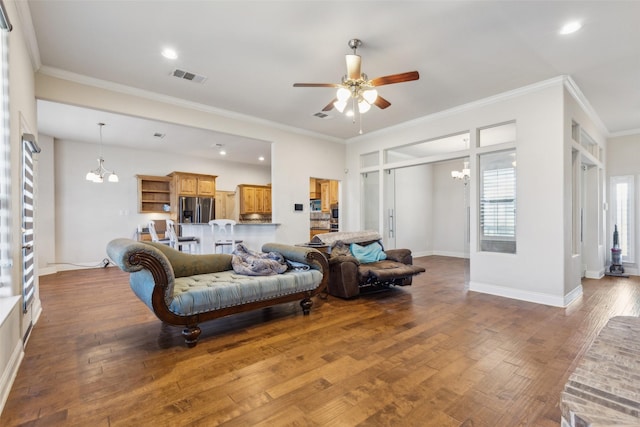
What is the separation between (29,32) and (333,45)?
2.91m

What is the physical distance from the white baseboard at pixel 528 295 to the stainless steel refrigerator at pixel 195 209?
6.72 meters

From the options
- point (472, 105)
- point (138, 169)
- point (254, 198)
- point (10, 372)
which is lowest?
point (10, 372)

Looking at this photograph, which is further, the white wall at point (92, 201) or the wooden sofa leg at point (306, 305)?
the white wall at point (92, 201)

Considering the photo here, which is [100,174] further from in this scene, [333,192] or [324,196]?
[333,192]

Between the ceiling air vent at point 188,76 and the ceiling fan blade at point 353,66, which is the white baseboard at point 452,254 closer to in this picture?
the ceiling fan blade at point 353,66

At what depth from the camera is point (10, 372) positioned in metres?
2.05

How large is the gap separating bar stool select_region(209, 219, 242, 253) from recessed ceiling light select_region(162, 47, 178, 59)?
9.17 ft

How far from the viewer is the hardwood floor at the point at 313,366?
5.71 feet

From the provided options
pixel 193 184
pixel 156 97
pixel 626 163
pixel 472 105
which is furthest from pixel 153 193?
pixel 626 163

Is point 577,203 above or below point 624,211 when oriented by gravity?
above

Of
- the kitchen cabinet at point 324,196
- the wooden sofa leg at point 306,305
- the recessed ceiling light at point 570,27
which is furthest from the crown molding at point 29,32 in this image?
the kitchen cabinet at point 324,196

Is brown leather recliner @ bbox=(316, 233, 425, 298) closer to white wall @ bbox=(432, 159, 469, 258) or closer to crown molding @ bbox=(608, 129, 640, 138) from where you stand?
white wall @ bbox=(432, 159, 469, 258)

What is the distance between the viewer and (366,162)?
6664 mm

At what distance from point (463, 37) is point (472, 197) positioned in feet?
8.07
